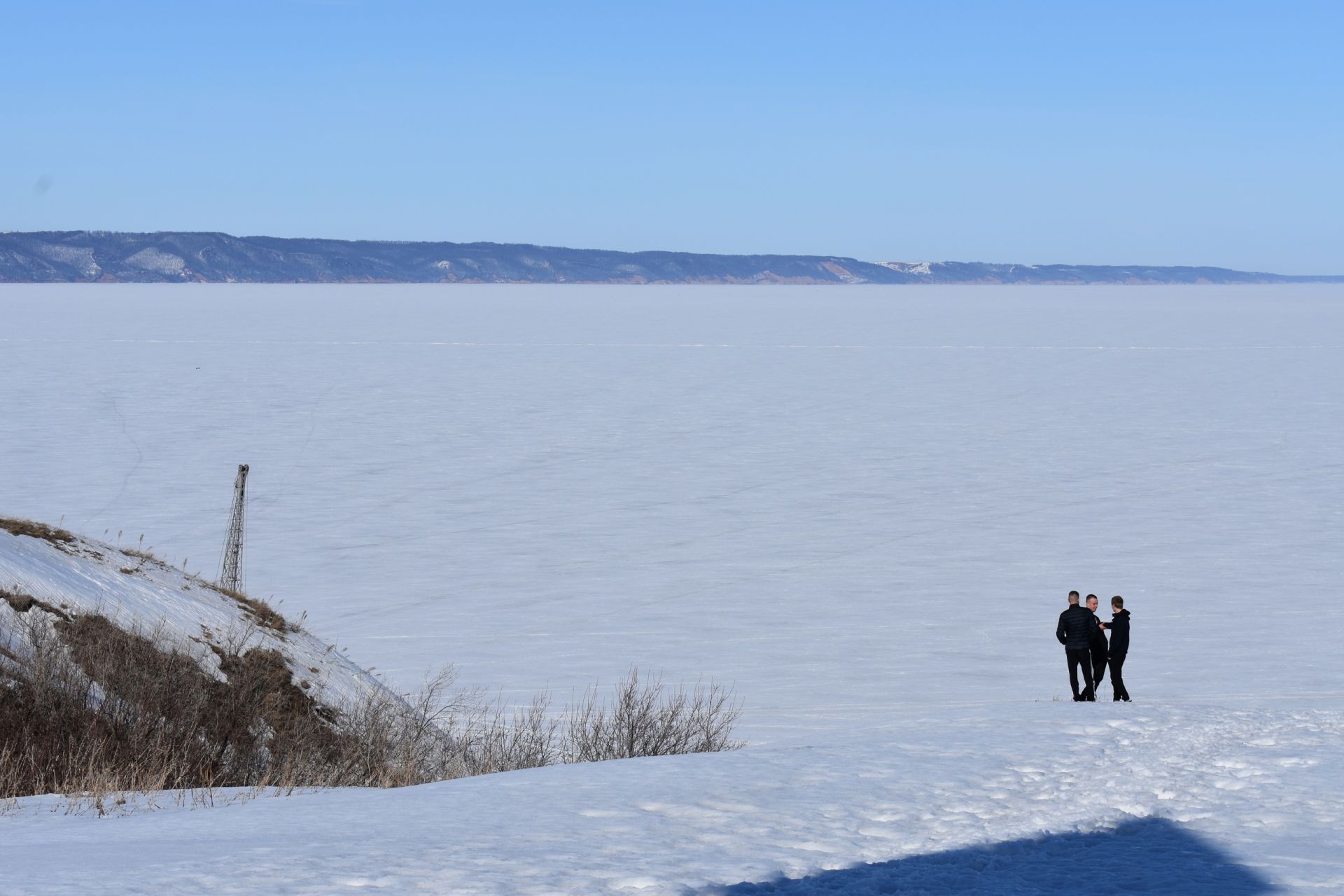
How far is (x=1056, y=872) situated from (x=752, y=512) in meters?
22.0

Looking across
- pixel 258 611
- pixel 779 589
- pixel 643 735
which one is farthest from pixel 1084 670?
pixel 779 589

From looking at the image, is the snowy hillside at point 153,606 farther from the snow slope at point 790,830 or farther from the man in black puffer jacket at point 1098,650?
the man in black puffer jacket at point 1098,650

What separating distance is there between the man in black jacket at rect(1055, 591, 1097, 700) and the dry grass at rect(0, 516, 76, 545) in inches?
391

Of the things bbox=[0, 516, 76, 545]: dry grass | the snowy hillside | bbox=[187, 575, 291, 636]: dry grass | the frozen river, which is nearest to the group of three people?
the frozen river

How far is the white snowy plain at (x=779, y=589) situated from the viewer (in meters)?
7.68

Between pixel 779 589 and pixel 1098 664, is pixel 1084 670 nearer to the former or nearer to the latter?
pixel 1098 664

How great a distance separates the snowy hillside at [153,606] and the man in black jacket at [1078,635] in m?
6.84

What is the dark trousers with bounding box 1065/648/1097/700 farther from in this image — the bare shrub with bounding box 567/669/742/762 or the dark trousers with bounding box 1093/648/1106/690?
the bare shrub with bounding box 567/669/742/762

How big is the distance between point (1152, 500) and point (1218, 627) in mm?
11211

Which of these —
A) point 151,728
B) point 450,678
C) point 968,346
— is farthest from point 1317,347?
point 151,728

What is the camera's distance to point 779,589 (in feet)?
74.5

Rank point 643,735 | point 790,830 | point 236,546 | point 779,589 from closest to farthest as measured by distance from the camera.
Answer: point 790,830 → point 643,735 → point 236,546 → point 779,589

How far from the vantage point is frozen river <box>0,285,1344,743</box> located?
61.1 feet

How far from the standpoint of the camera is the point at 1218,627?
1973 centimetres
